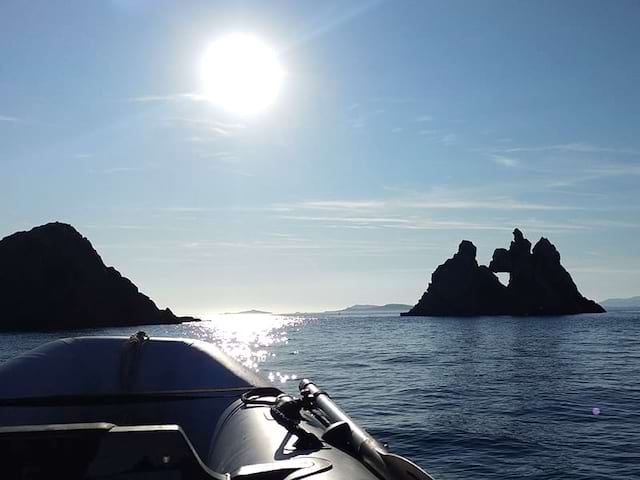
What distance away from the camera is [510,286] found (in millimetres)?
160250

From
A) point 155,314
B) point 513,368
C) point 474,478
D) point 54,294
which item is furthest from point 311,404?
point 155,314

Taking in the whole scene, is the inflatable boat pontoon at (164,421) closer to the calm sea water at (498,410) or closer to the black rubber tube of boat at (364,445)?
the black rubber tube of boat at (364,445)

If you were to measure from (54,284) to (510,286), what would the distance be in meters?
128

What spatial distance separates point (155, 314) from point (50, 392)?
510ft

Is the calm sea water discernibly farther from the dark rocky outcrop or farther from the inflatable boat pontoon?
the dark rocky outcrop

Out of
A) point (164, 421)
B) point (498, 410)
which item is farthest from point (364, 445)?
point (498, 410)

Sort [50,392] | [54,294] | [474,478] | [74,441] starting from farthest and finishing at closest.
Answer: [54,294]
[474,478]
[50,392]
[74,441]

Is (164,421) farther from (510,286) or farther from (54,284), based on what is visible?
(510,286)

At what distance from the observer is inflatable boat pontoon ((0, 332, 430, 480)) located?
10.5ft

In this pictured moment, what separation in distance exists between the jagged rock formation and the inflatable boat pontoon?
15857 cm

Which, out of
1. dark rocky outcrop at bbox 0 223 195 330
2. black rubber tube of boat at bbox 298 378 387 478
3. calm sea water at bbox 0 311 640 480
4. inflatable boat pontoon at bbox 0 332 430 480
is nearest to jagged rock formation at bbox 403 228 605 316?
dark rocky outcrop at bbox 0 223 195 330

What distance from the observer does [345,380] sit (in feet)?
82.3

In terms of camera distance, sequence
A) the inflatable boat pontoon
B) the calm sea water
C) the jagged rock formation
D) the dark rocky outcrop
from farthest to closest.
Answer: the jagged rock formation, the dark rocky outcrop, the calm sea water, the inflatable boat pontoon

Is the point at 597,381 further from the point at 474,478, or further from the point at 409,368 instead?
the point at 474,478
